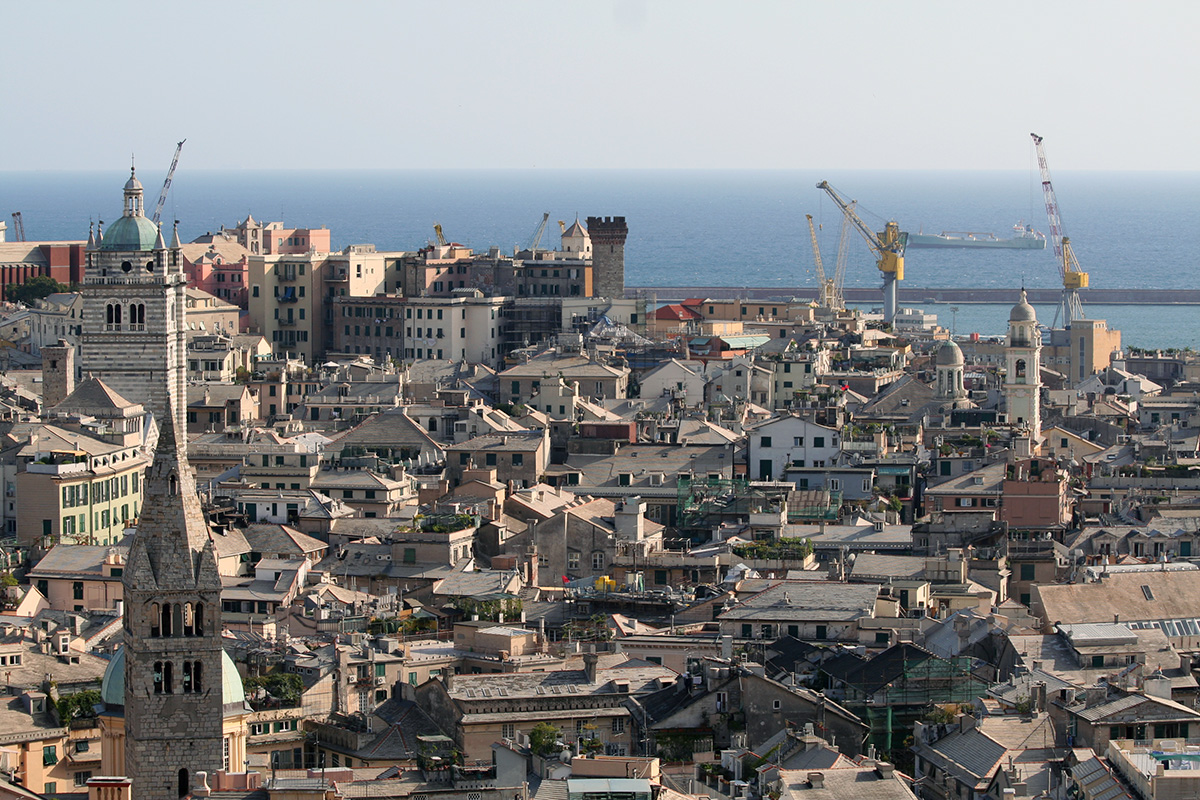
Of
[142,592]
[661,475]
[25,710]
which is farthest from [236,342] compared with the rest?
[142,592]

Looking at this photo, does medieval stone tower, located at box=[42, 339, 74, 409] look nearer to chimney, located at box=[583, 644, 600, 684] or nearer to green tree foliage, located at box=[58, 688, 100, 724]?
green tree foliage, located at box=[58, 688, 100, 724]

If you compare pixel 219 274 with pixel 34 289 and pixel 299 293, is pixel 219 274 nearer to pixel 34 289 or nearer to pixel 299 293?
pixel 34 289

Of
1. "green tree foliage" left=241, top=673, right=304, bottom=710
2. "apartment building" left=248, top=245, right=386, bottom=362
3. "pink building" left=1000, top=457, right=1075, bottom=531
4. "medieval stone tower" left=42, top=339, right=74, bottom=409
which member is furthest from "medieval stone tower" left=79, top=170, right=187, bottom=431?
"apartment building" left=248, top=245, right=386, bottom=362

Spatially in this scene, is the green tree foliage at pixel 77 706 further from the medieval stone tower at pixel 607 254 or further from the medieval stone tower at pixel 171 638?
the medieval stone tower at pixel 607 254

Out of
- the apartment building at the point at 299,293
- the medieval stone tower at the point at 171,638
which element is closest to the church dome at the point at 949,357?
the apartment building at the point at 299,293

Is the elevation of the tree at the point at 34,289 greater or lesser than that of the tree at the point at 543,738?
lesser

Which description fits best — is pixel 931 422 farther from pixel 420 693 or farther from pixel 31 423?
pixel 420 693
